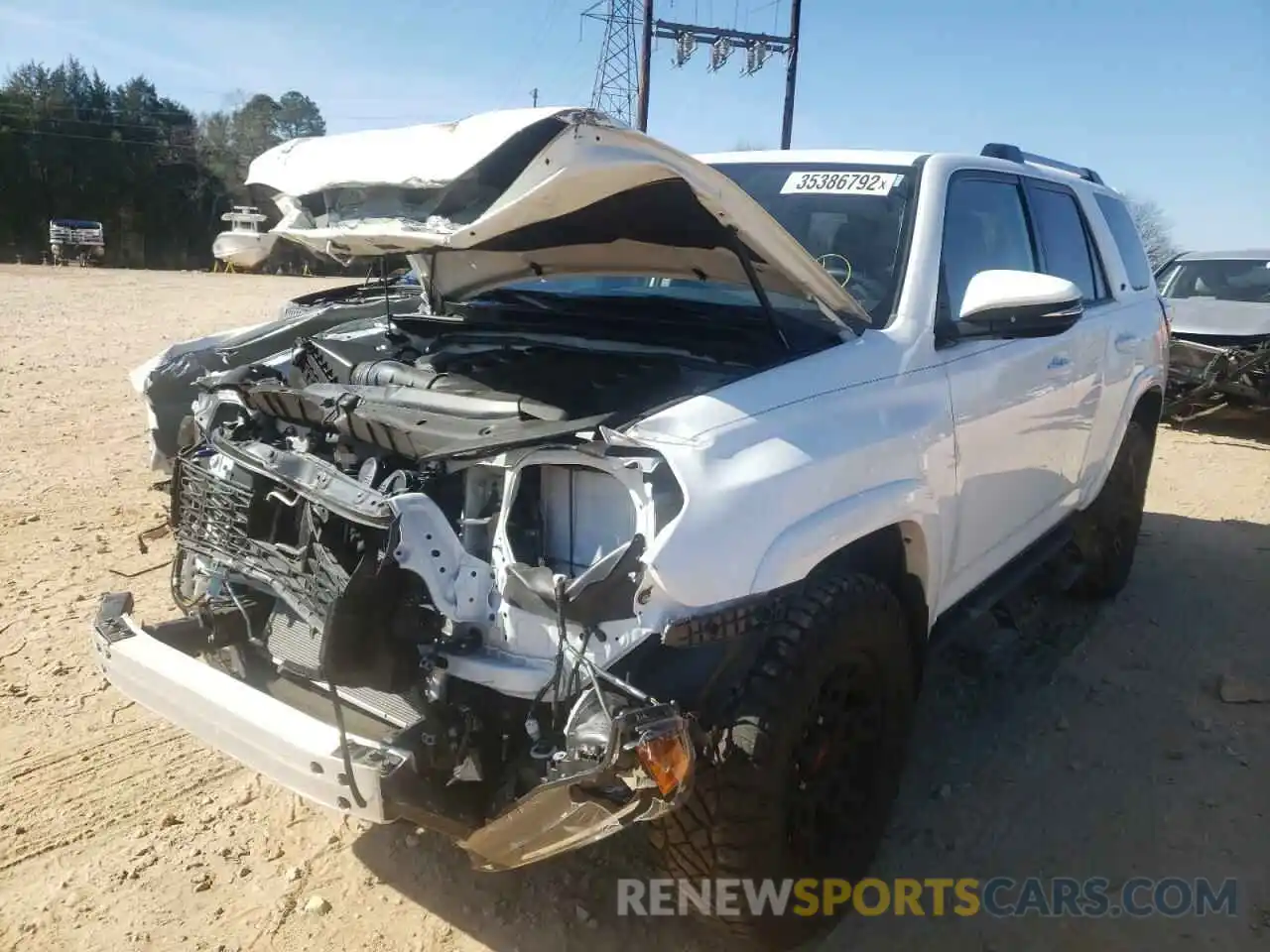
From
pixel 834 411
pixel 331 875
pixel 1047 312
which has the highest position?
pixel 1047 312

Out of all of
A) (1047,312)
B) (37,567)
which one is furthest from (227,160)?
(1047,312)

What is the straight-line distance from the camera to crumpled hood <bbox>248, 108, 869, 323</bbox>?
2225 millimetres

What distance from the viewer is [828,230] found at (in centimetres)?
330

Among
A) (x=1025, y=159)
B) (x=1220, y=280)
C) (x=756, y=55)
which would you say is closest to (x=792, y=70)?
(x=756, y=55)

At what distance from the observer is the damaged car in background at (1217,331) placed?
954 centimetres

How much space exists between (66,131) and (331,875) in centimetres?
4888

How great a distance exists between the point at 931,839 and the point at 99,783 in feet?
8.86

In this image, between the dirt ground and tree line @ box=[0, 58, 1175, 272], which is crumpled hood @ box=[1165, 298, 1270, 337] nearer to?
the dirt ground

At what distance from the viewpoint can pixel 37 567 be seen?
4809 millimetres

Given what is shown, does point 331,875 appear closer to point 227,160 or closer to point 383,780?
point 383,780

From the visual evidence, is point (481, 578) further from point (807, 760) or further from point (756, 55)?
point (756, 55)

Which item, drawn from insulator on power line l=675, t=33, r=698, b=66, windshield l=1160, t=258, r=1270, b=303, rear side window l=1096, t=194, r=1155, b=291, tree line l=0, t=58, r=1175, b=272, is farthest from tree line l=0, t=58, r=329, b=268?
rear side window l=1096, t=194, r=1155, b=291

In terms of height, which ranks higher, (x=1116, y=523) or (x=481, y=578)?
(x=481, y=578)

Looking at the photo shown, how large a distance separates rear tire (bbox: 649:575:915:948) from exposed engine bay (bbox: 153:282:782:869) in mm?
223
